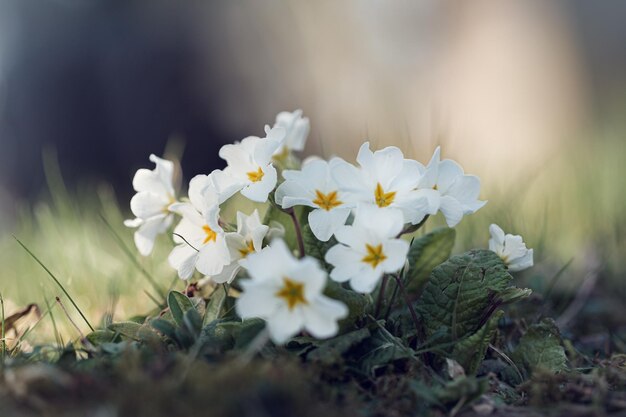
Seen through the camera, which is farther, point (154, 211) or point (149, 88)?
point (149, 88)

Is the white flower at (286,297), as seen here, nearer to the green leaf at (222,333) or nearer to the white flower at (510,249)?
the green leaf at (222,333)

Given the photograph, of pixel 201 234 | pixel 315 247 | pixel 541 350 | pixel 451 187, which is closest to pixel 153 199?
pixel 201 234

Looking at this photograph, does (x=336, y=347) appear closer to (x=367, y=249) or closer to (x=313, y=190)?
(x=367, y=249)

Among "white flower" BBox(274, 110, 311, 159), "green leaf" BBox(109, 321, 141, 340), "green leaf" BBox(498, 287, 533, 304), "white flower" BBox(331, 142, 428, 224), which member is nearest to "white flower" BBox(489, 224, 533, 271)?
"green leaf" BBox(498, 287, 533, 304)

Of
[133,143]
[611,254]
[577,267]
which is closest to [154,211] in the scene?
[577,267]

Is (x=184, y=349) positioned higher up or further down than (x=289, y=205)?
further down

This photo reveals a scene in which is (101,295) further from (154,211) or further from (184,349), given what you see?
(184,349)
